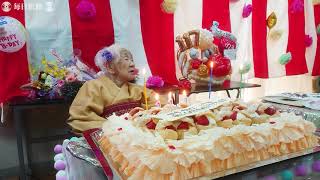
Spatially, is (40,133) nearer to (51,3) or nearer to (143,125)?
(51,3)

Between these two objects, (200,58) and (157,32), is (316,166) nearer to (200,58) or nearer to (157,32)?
(200,58)

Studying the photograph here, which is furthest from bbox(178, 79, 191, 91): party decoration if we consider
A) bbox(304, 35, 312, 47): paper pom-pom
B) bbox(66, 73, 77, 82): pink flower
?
bbox(304, 35, 312, 47): paper pom-pom

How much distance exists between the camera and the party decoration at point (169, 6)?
259cm

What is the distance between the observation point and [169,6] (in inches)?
102

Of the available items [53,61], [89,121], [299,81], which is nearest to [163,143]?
[89,121]

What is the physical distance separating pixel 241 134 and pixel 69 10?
1.85m

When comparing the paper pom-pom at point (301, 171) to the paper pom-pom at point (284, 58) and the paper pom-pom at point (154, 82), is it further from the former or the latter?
the paper pom-pom at point (284, 58)

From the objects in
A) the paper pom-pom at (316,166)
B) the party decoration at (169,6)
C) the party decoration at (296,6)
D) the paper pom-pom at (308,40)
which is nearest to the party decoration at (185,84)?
the party decoration at (169,6)

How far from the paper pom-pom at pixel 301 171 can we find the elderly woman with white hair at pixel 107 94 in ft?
3.83

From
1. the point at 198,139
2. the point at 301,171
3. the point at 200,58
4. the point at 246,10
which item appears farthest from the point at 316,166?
the point at 246,10

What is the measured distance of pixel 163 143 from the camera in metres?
0.89

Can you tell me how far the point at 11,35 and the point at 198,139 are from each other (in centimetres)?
165

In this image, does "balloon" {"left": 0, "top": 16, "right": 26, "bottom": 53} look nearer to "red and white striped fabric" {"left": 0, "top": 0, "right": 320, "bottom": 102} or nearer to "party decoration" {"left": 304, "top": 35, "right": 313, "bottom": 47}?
"red and white striped fabric" {"left": 0, "top": 0, "right": 320, "bottom": 102}

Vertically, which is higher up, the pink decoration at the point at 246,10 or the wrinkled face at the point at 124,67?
the pink decoration at the point at 246,10
